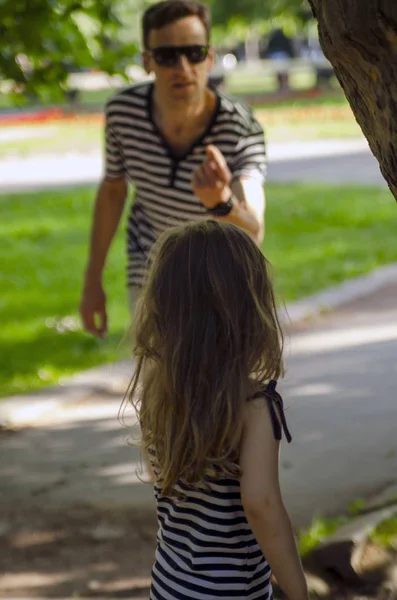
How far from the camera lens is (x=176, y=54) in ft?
14.5

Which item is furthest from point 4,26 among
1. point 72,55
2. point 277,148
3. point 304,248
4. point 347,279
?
point 277,148

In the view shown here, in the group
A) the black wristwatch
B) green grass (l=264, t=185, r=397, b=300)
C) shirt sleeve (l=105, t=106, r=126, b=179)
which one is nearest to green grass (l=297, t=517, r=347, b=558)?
the black wristwatch

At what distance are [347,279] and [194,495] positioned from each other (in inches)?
305

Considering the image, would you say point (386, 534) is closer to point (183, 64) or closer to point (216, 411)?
point (183, 64)

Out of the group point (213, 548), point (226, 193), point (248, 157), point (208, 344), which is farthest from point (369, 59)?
point (248, 157)

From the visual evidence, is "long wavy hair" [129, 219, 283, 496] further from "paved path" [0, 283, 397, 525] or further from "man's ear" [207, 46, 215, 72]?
"paved path" [0, 283, 397, 525]

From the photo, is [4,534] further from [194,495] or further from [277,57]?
[277,57]

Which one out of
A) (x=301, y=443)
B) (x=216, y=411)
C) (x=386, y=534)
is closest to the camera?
(x=216, y=411)

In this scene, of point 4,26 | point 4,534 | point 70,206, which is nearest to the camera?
point 4,534

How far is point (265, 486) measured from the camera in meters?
2.36

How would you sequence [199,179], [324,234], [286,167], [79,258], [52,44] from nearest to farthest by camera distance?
[199,179]
[52,44]
[79,258]
[324,234]
[286,167]

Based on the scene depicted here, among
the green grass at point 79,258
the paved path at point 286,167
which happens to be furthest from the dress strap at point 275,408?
the paved path at point 286,167

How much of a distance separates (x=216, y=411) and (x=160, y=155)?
2.22 m

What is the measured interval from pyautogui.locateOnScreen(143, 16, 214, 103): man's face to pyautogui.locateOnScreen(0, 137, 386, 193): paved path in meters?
12.4
